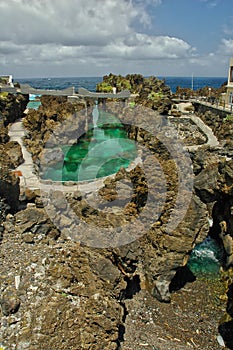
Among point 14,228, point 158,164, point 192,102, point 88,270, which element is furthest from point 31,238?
point 192,102

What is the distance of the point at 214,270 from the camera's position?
11727 millimetres

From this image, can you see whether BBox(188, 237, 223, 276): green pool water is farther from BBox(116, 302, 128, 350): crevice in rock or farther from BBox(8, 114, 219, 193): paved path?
BBox(8, 114, 219, 193): paved path

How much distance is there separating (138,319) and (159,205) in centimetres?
385

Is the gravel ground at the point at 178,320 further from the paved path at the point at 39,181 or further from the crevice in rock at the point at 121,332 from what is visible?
the paved path at the point at 39,181

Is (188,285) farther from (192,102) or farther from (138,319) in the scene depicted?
(192,102)

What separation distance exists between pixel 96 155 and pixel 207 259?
1561 cm

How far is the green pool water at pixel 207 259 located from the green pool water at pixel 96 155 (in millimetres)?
8591

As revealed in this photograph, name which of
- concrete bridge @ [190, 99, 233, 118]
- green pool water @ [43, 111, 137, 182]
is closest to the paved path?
green pool water @ [43, 111, 137, 182]

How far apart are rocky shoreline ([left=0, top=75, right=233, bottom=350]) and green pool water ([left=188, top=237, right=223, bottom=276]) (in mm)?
380

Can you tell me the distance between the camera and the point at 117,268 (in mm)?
9484

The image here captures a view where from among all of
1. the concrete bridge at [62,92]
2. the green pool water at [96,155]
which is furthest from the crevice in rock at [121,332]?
the concrete bridge at [62,92]

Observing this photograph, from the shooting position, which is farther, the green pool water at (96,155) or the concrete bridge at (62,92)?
the concrete bridge at (62,92)

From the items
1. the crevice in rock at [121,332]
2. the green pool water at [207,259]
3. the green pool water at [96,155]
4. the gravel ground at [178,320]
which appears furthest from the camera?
the green pool water at [96,155]

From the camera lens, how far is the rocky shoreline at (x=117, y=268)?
26.0 ft
